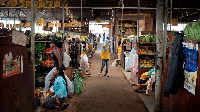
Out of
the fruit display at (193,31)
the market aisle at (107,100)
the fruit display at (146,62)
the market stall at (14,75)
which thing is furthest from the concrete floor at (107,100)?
the fruit display at (193,31)

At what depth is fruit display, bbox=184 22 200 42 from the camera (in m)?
4.13

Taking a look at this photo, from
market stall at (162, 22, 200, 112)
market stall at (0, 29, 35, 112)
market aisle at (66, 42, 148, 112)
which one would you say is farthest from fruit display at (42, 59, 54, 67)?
market stall at (162, 22, 200, 112)

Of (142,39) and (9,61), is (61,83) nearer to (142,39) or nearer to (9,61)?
(9,61)

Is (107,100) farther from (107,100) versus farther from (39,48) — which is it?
(39,48)

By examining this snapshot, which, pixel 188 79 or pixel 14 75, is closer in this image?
pixel 188 79

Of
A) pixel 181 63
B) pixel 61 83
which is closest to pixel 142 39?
pixel 61 83

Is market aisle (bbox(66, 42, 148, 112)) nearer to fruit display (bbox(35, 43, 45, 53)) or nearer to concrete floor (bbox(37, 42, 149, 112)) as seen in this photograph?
concrete floor (bbox(37, 42, 149, 112))

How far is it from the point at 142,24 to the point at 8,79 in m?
19.2

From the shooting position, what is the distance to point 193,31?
4.32 metres

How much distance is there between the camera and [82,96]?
8617 mm

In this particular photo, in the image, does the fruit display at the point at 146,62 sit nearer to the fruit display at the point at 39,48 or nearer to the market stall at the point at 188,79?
the fruit display at the point at 39,48

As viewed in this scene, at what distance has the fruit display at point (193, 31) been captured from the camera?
4133 mm

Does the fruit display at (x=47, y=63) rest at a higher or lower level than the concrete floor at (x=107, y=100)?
higher

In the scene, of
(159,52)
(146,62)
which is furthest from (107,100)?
(146,62)
